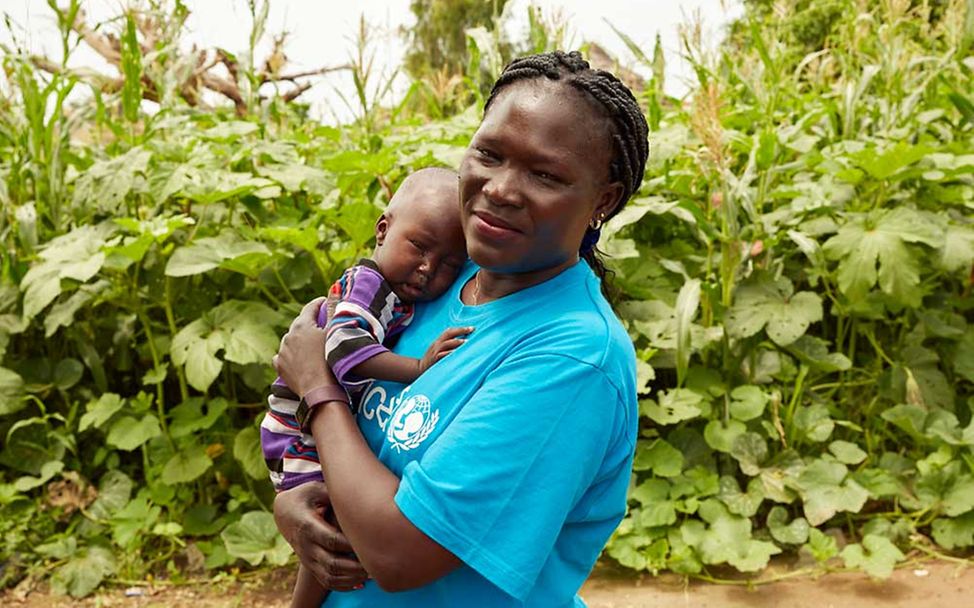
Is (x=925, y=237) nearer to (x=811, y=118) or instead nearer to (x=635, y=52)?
(x=811, y=118)

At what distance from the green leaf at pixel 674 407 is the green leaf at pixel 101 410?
76.6 inches

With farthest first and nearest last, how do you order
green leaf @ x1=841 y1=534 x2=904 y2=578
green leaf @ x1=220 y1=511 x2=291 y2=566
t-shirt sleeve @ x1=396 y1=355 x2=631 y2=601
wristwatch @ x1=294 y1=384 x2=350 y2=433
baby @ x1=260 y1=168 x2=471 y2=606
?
green leaf @ x1=220 y1=511 x2=291 y2=566
green leaf @ x1=841 y1=534 x2=904 y2=578
baby @ x1=260 y1=168 x2=471 y2=606
wristwatch @ x1=294 y1=384 x2=350 y2=433
t-shirt sleeve @ x1=396 y1=355 x2=631 y2=601

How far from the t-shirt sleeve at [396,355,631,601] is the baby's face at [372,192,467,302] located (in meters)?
0.44

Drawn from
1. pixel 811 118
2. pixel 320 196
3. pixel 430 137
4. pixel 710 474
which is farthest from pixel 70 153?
pixel 811 118

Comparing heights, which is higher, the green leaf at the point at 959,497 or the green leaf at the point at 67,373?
the green leaf at the point at 67,373

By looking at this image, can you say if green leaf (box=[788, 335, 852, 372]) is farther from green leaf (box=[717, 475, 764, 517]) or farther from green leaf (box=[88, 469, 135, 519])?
green leaf (box=[88, 469, 135, 519])

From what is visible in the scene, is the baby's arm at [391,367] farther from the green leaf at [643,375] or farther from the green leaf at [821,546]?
the green leaf at [821,546]

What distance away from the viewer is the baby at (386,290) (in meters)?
1.51

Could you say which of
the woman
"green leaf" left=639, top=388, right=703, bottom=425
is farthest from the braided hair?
"green leaf" left=639, top=388, right=703, bottom=425

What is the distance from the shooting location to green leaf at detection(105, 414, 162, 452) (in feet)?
11.3

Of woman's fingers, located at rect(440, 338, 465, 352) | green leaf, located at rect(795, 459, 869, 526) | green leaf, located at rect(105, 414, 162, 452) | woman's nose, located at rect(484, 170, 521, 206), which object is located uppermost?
woman's nose, located at rect(484, 170, 521, 206)

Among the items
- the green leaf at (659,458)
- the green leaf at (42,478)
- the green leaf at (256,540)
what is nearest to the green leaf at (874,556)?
the green leaf at (659,458)

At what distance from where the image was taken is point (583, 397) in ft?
3.86

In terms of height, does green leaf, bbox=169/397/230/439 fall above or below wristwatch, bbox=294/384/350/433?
below
